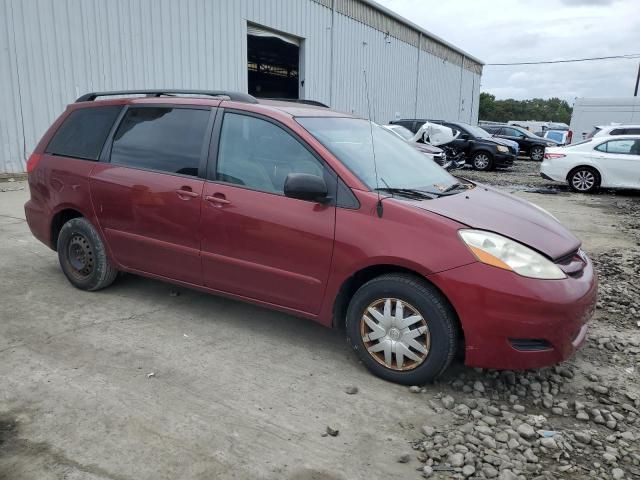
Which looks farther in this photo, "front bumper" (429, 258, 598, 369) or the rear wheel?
the rear wheel

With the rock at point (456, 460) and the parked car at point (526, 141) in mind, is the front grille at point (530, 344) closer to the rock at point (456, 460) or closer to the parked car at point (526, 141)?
the rock at point (456, 460)

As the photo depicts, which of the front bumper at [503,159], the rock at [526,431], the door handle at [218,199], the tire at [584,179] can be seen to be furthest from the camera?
the front bumper at [503,159]

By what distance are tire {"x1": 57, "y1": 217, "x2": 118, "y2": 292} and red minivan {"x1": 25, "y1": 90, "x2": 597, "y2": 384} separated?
1 cm

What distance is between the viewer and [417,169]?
396cm

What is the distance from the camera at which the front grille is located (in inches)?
115

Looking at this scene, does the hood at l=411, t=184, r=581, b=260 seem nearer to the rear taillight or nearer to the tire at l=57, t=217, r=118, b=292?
the tire at l=57, t=217, r=118, b=292

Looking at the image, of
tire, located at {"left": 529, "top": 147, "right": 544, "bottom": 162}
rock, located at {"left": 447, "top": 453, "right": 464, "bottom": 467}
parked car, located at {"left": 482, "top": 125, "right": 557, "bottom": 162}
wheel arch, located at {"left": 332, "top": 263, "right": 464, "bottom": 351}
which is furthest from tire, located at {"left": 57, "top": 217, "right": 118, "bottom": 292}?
tire, located at {"left": 529, "top": 147, "right": 544, "bottom": 162}

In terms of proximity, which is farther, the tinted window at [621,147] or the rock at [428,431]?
the tinted window at [621,147]

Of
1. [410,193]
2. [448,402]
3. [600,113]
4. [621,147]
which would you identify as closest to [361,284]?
[410,193]

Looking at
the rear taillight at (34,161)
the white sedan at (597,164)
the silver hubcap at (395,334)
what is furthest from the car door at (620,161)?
the rear taillight at (34,161)

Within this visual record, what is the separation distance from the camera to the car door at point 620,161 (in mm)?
11812

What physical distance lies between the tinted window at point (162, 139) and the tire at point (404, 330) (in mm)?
1615

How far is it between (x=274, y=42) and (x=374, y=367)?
17.9 m

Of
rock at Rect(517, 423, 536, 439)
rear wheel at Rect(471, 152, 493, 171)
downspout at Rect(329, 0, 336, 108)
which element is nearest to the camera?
rock at Rect(517, 423, 536, 439)
